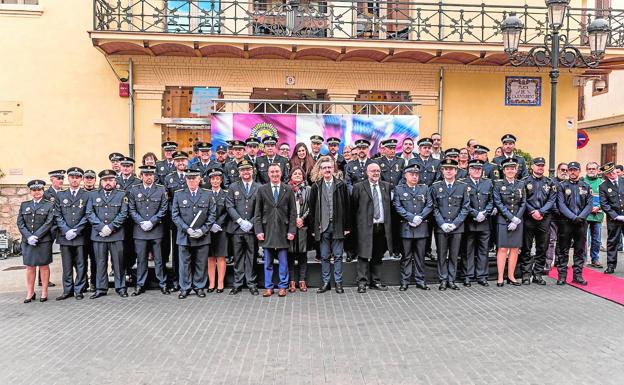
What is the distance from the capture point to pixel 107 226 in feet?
26.2

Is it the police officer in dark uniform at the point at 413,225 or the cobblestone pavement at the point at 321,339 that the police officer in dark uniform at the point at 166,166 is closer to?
the cobblestone pavement at the point at 321,339

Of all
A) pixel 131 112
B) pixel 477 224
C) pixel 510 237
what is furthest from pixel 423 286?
pixel 131 112

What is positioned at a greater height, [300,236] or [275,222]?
[275,222]

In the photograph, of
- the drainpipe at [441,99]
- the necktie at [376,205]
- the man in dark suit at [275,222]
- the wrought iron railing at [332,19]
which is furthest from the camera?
the drainpipe at [441,99]

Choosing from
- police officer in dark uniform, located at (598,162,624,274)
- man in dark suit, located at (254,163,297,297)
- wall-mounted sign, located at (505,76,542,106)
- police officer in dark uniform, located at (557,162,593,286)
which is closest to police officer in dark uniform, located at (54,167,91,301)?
man in dark suit, located at (254,163,297,297)

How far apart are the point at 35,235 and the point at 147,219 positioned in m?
1.64

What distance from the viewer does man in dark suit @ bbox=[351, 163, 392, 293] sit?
8.21 m

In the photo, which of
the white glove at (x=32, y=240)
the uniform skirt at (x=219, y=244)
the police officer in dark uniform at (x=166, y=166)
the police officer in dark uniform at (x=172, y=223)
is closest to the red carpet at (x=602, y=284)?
the uniform skirt at (x=219, y=244)

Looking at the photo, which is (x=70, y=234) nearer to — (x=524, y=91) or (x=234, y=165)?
(x=234, y=165)

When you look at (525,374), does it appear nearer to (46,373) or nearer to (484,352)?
(484,352)

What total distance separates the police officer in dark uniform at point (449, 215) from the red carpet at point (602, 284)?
209cm

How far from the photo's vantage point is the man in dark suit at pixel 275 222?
7.98 meters

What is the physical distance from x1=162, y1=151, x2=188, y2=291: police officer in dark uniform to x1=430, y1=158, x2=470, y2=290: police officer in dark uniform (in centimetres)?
430

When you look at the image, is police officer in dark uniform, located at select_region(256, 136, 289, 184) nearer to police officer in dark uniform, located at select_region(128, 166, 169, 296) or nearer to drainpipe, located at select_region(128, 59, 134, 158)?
police officer in dark uniform, located at select_region(128, 166, 169, 296)
